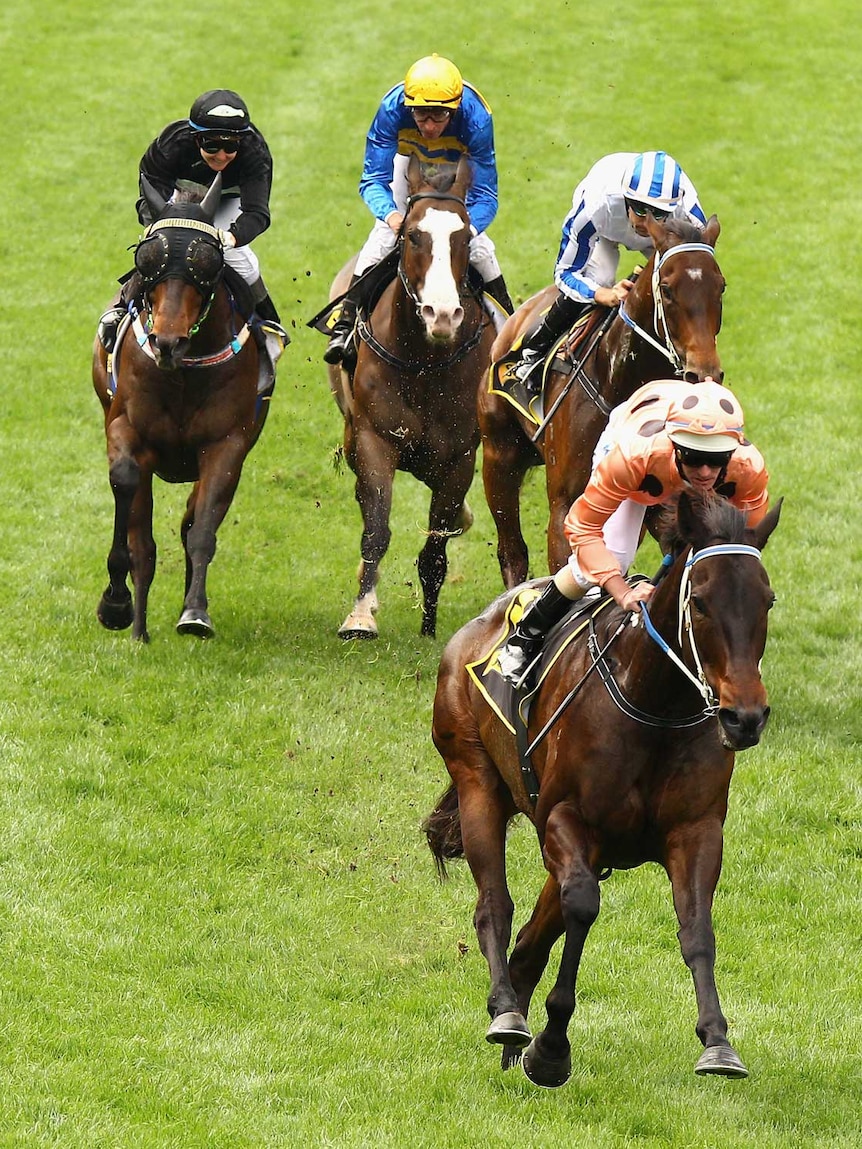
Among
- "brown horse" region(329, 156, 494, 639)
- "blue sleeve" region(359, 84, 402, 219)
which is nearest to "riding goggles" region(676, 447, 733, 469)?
"brown horse" region(329, 156, 494, 639)

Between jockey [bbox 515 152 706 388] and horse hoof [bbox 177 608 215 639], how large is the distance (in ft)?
7.47

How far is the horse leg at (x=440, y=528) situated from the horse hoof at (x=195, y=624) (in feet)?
5.88

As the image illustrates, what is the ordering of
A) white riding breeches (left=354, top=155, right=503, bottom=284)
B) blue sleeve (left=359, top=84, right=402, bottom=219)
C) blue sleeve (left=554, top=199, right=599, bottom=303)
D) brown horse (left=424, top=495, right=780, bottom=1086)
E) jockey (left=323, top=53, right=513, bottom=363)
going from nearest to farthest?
brown horse (left=424, top=495, right=780, bottom=1086), blue sleeve (left=554, top=199, right=599, bottom=303), jockey (left=323, top=53, right=513, bottom=363), blue sleeve (left=359, top=84, right=402, bottom=219), white riding breeches (left=354, top=155, right=503, bottom=284)

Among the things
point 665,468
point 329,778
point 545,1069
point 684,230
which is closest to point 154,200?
point 329,778

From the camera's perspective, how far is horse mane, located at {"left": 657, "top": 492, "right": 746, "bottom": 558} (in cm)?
534

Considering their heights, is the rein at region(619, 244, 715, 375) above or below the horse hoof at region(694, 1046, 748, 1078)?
above

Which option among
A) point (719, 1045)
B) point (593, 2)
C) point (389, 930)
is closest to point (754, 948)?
point (389, 930)

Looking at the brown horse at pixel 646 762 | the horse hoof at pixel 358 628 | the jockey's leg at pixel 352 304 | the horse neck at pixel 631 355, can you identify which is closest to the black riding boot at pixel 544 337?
the horse neck at pixel 631 355

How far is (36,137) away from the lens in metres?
22.5

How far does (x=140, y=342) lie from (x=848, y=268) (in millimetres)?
10291

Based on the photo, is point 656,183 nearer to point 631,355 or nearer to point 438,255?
point 631,355

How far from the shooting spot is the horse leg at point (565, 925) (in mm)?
5711

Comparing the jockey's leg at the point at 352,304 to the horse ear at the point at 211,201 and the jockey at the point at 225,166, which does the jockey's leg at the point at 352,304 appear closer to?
the jockey at the point at 225,166

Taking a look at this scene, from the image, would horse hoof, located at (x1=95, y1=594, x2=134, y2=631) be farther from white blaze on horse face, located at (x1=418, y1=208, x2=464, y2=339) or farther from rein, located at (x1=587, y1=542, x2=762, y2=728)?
rein, located at (x1=587, y1=542, x2=762, y2=728)
